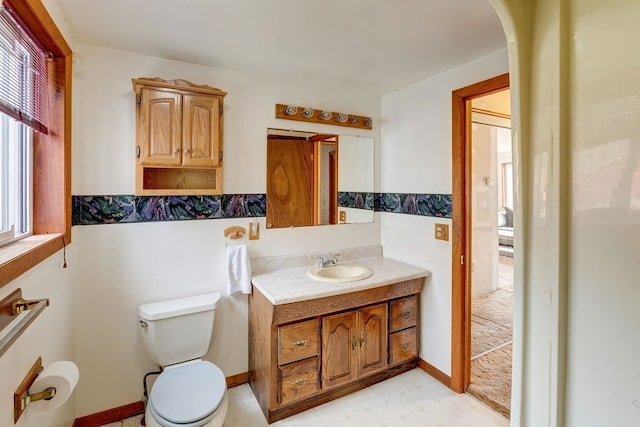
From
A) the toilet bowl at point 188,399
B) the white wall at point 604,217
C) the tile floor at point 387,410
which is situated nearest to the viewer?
the white wall at point 604,217

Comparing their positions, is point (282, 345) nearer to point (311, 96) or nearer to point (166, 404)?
point (166, 404)

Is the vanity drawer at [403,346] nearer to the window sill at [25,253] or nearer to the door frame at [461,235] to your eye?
the door frame at [461,235]

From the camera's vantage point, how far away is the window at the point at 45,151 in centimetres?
133

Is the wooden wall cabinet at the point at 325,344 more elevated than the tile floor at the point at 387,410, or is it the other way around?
the wooden wall cabinet at the point at 325,344

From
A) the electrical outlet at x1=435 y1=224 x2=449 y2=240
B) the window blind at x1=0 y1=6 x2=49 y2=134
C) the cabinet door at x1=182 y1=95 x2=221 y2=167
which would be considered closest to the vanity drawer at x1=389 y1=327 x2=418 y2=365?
the electrical outlet at x1=435 y1=224 x2=449 y2=240

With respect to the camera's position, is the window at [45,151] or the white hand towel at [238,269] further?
the white hand towel at [238,269]

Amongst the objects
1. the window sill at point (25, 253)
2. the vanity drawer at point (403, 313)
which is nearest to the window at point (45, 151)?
the window sill at point (25, 253)

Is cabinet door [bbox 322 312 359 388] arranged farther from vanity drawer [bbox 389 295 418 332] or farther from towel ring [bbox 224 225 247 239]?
towel ring [bbox 224 225 247 239]

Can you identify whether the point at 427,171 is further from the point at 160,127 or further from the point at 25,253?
the point at 25,253

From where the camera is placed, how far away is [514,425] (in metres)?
0.50

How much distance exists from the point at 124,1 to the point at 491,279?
14.6 feet

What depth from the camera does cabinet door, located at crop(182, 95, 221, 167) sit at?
195cm

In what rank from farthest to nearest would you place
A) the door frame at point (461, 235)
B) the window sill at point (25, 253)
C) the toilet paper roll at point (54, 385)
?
the door frame at point (461, 235), the toilet paper roll at point (54, 385), the window sill at point (25, 253)

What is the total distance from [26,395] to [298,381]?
4.36 feet
